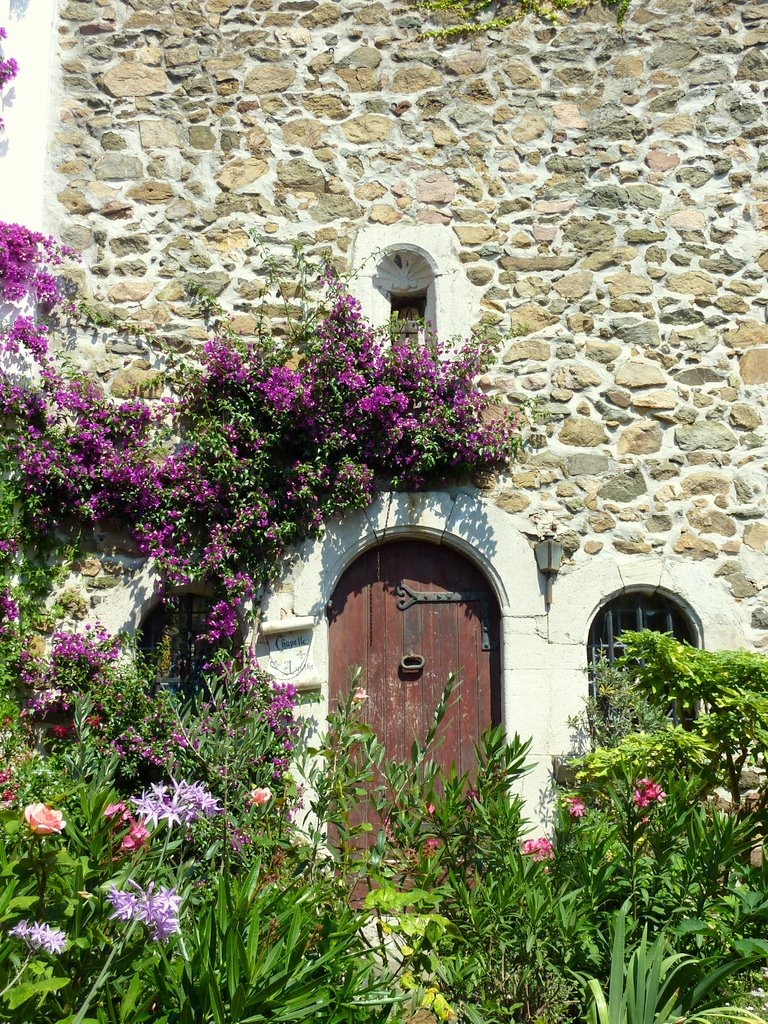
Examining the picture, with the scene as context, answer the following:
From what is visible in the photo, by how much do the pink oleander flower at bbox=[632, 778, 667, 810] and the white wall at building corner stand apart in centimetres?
447

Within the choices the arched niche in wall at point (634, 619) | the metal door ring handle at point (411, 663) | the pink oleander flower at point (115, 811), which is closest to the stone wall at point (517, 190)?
the arched niche in wall at point (634, 619)

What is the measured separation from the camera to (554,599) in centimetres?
498

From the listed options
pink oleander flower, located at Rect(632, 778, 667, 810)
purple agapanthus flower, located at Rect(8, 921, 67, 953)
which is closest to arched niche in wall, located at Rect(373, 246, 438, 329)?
pink oleander flower, located at Rect(632, 778, 667, 810)

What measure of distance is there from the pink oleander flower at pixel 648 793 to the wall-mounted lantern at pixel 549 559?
1.39 metres

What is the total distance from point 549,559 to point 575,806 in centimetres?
128

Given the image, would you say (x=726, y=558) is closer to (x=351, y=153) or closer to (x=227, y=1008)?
(x=351, y=153)

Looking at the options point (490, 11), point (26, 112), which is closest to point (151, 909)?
point (26, 112)

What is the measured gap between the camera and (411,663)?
5070mm

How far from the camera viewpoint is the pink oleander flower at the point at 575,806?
167 inches

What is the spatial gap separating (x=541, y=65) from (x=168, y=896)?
16.7 feet

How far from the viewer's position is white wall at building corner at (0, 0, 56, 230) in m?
5.38

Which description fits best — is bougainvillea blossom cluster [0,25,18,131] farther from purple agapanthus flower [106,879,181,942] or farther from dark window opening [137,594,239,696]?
purple agapanthus flower [106,879,181,942]

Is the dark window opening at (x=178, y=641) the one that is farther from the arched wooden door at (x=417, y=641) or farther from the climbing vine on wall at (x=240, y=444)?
the arched wooden door at (x=417, y=641)

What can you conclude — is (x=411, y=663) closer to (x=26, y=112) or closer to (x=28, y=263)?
(x=28, y=263)
